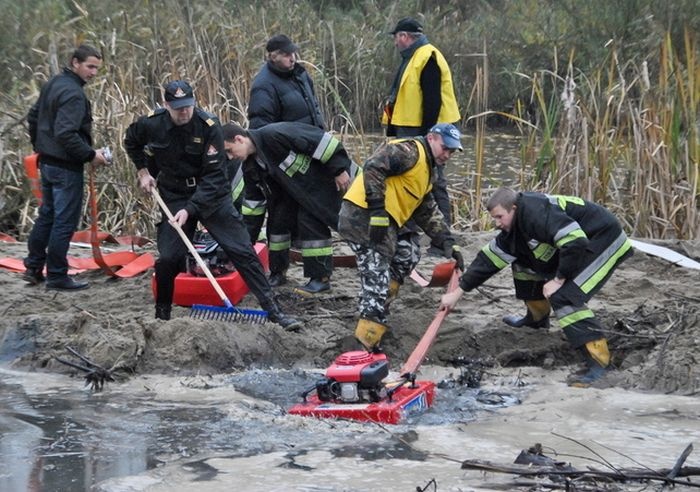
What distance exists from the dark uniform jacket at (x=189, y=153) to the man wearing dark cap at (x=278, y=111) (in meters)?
1.06

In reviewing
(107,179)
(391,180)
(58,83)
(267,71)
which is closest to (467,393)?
(391,180)

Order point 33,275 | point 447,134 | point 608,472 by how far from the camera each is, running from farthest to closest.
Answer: point 33,275 < point 447,134 < point 608,472

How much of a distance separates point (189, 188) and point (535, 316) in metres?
2.65

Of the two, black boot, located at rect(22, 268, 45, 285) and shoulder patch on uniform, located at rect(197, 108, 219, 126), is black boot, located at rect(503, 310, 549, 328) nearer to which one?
shoulder patch on uniform, located at rect(197, 108, 219, 126)

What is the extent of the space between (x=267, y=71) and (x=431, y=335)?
A: 303cm

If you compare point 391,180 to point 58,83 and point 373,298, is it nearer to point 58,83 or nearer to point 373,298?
point 373,298

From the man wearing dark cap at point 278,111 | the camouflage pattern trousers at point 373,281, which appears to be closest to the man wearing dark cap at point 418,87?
the man wearing dark cap at point 278,111

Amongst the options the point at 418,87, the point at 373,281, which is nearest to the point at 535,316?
the point at 373,281

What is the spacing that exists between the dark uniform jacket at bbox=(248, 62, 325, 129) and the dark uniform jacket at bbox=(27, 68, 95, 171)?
1.34m

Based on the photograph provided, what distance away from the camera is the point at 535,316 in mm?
8734

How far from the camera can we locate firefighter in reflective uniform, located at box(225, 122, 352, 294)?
942 centimetres

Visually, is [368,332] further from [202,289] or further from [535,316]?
[202,289]

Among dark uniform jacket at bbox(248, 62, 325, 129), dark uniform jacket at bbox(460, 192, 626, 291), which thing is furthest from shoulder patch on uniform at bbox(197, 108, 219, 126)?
dark uniform jacket at bbox(460, 192, 626, 291)

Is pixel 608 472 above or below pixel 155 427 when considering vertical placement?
above
